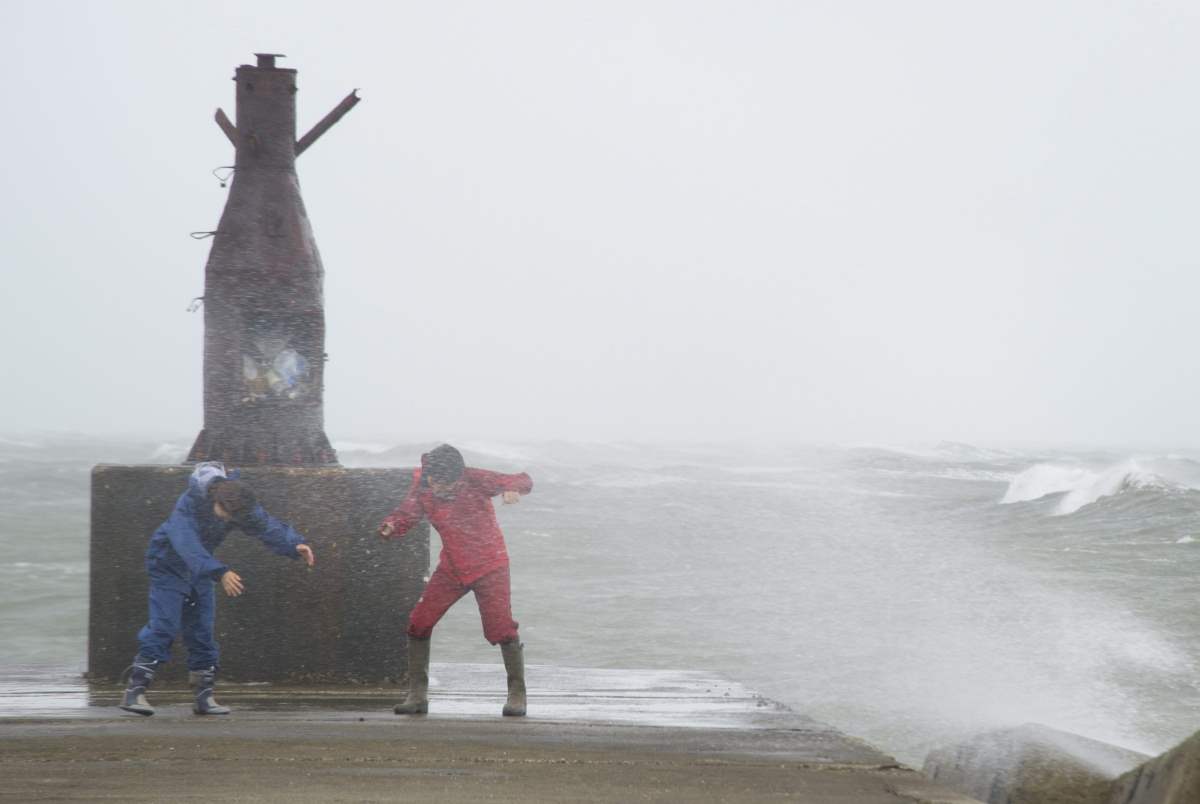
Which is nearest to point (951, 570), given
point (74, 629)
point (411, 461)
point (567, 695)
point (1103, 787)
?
point (74, 629)

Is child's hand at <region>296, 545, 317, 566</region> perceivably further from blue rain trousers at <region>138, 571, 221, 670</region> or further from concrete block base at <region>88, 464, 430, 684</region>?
concrete block base at <region>88, 464, 430, 684</region>

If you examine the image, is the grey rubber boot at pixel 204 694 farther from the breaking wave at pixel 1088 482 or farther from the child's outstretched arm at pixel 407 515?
the breaking wave at pixel 1088 482

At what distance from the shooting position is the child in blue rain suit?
5.94 metres

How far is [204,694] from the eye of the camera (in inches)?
233

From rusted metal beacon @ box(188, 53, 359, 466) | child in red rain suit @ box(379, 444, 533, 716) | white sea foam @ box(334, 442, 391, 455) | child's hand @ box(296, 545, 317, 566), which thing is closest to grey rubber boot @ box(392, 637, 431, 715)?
child in red rain suit @ box(379, 444, 533, 716)

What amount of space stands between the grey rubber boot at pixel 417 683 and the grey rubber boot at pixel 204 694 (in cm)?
73

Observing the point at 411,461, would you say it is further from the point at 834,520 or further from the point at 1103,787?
the point at 1103,787

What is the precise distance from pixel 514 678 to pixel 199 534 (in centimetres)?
148

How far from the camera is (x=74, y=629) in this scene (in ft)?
62.4

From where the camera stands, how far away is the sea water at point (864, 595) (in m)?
15.0

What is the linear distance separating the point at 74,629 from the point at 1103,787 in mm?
16823

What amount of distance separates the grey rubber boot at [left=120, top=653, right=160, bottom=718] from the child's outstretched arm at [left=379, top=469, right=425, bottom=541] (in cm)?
110

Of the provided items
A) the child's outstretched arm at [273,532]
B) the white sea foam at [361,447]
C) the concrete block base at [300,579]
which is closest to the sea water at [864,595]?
the concrete block base at [300,579]

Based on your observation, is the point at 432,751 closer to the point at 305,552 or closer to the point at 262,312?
the point at 305,552
